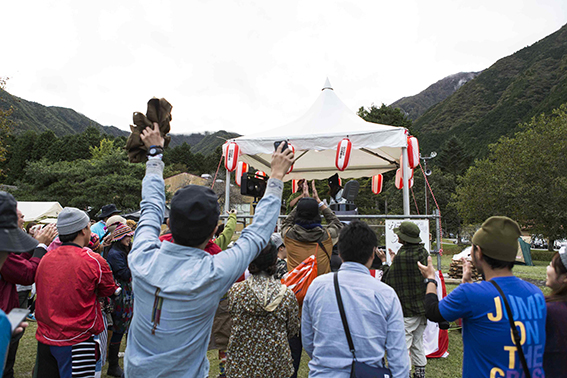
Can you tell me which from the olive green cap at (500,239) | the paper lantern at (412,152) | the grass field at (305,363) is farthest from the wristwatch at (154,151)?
the paper lantern at (412,152)

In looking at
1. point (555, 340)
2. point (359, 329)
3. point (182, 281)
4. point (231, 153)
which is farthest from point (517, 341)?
point (231, 153)

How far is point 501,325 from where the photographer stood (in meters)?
1.62

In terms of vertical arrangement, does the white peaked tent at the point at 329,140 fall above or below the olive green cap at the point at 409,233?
above

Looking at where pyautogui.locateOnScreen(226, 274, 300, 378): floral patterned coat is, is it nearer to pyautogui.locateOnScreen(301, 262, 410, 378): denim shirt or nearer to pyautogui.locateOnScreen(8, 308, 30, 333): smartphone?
pyautogui.locateOnScreen(301, 262, 410, 378): denim shirt

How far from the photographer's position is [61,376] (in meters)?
2.22

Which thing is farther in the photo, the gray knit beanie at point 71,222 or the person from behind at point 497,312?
the gray knit beanie at point 71,222

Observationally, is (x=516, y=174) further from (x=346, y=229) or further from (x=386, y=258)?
(x=346, y=229)

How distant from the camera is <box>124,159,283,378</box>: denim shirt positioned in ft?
4.03

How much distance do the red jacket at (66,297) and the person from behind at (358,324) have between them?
159cm

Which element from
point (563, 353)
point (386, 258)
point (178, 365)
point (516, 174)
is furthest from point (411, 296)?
point (516, 174)

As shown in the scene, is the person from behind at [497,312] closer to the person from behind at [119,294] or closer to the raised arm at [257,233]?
the raised arm at [257,233]

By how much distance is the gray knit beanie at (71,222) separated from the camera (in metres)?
2.38

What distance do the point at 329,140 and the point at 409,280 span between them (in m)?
3.40

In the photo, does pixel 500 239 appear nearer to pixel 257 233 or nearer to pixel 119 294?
pixel 257 233
